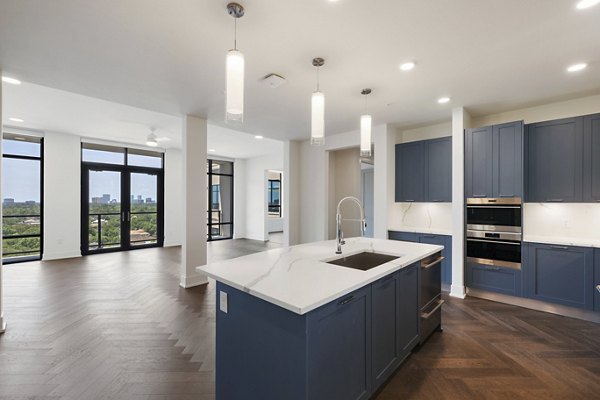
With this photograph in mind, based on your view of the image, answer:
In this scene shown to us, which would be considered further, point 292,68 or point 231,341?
point 292,68

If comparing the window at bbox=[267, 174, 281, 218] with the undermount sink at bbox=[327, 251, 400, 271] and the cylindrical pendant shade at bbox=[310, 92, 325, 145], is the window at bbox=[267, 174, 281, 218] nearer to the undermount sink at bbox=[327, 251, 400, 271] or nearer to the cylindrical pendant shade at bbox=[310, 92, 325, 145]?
the undermount sink at bbox=[327, 251, 400, 271]

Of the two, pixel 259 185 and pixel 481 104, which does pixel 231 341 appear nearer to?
pixel 481 104

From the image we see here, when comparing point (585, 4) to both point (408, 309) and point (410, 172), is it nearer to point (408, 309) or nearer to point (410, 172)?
point (408, 309)

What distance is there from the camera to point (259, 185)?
938 cm

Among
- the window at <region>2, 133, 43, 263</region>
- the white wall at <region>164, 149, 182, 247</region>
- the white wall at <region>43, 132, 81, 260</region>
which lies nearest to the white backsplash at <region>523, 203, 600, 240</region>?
the white wall at <region>164, 149, 182, 247</region>

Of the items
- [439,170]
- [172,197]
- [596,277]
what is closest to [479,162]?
[439,170]

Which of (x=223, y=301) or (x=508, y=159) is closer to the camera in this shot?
(x=223, y=301)

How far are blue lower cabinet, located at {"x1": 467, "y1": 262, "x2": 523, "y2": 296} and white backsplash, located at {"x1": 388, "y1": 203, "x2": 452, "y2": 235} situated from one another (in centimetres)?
80

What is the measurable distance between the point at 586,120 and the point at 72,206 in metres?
9.52

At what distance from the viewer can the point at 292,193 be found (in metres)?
6.09

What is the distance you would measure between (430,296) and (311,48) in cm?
259

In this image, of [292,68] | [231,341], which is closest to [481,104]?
[292,68]

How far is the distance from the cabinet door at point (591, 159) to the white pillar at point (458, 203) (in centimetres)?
126

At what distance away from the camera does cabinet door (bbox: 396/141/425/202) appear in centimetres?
452
